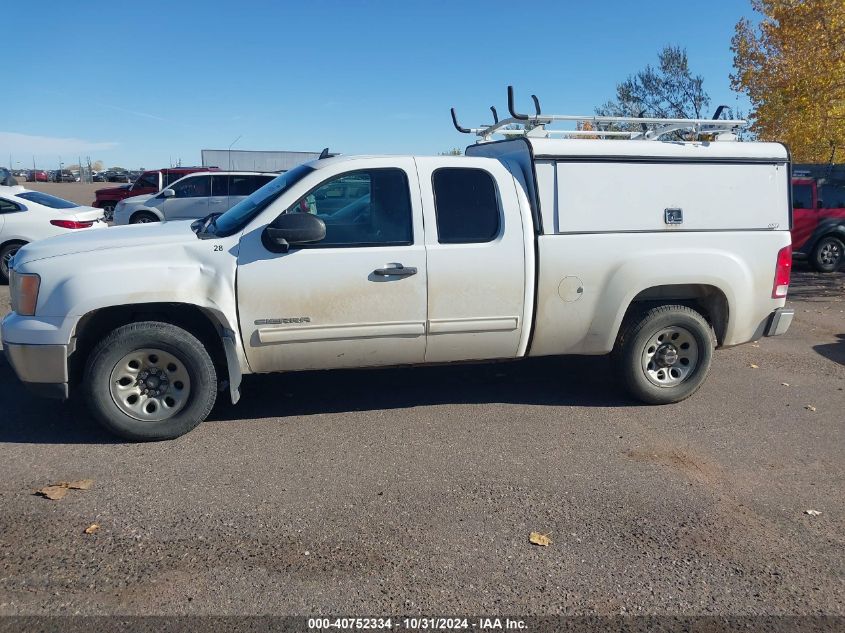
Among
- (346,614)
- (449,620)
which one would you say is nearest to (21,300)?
(346,614)

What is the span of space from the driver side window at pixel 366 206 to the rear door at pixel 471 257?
172 millimetres

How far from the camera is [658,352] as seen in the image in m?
5.67

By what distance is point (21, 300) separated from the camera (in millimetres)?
4570

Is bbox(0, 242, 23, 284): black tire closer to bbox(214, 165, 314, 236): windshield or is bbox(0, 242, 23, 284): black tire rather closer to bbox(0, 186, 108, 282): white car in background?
bbox(0, 186, 108, 282): white car in background

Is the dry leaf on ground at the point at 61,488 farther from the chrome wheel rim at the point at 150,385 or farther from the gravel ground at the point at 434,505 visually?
the chrome wheel rim at the point at 150,385

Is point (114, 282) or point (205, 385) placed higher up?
point (114, 282)

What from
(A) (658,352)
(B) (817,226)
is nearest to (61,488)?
(A) (658,352)

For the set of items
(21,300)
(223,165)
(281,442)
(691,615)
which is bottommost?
(691,615)

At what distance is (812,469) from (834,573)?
1.37 metres

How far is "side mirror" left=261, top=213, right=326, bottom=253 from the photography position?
183 inches

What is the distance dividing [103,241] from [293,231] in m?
1.33

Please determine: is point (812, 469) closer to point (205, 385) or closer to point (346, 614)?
point (346, 614)

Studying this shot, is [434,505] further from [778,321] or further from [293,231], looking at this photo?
[778,321]

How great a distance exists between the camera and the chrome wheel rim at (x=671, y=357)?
564 centimetres
